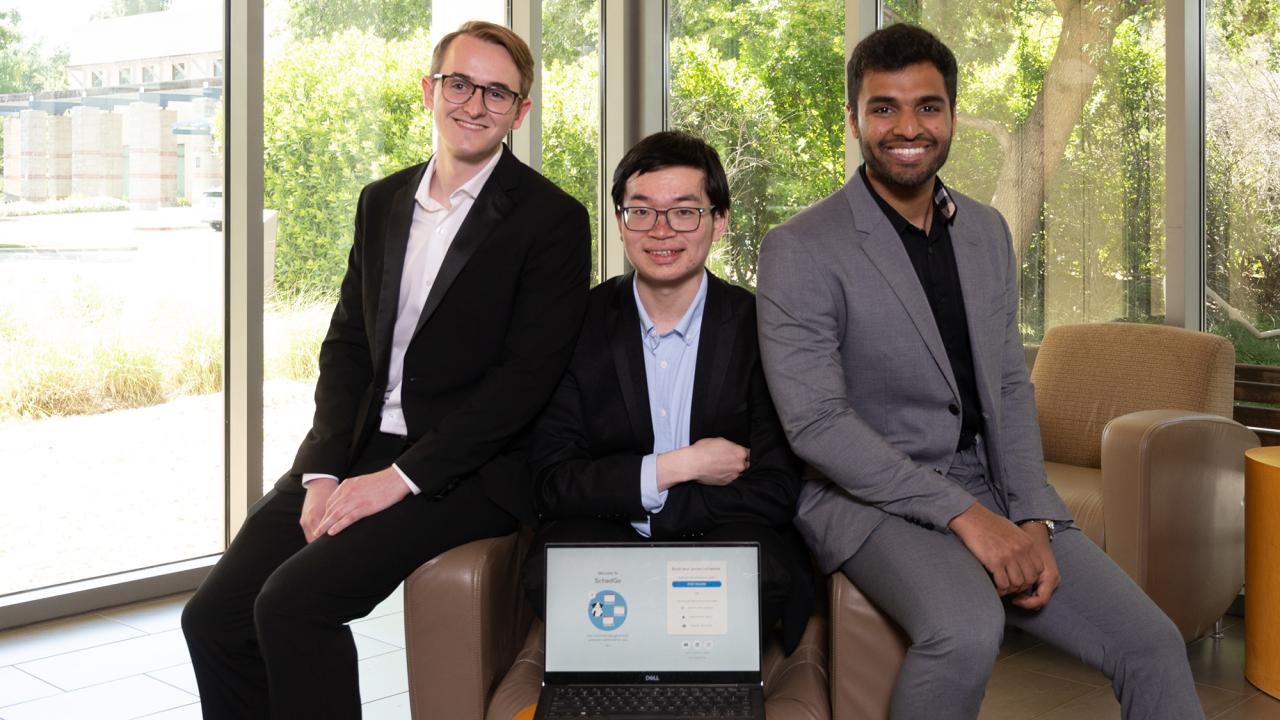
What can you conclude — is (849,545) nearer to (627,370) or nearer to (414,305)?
(627,370)

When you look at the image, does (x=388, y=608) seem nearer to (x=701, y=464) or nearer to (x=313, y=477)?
(x=313, y=477)

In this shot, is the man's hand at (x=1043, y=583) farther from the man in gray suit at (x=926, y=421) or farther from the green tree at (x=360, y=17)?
the green tree at (x=360, y=17)

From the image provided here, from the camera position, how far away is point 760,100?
5512 mm

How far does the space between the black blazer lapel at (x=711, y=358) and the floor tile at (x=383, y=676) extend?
1.42 metres

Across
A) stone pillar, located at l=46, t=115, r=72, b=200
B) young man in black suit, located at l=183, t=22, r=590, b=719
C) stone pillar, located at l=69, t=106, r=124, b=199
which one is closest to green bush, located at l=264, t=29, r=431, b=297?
stone pillar, located at l=69, t=106, r=124, b=199

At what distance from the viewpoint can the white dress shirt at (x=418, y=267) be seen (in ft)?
7.95

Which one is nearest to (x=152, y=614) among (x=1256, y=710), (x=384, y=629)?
(x=384, y=629)

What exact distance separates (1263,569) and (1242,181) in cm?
153

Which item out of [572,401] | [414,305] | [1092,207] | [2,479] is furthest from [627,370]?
[1092,207]

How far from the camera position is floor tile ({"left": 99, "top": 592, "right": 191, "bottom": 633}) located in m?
3.79

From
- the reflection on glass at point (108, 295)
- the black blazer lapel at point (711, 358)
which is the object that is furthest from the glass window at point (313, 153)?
the black blazer lapel at point (711, 358)

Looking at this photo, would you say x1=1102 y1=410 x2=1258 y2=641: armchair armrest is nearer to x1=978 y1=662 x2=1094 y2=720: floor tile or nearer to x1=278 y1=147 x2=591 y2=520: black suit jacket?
x1=978 y1=662 x2=1094 y2=720: floor tile

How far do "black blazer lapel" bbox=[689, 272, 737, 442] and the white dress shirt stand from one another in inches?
21.0

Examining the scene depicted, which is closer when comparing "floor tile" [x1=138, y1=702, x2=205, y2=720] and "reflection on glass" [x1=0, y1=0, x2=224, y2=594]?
"floor tile" [x1=138, y1=702, x2=205, y2=720]
